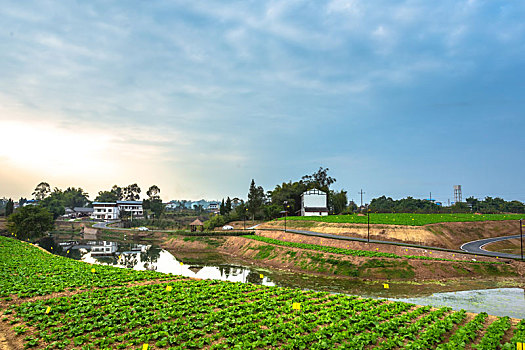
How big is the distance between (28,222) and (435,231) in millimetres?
86055

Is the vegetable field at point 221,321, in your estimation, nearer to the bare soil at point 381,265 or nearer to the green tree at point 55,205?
the bare soil at point 381,265

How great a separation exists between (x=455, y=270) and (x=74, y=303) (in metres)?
37.1

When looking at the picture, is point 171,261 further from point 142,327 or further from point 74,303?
point 142,327

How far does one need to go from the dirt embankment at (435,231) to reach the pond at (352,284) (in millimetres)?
19053

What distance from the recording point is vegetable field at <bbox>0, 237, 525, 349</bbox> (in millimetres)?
13805

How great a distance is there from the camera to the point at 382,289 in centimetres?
3061

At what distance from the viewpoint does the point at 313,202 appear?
315ft

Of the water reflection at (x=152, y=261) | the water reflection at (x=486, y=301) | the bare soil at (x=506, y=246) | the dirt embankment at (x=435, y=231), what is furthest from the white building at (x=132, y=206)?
the water reflection at (x=486, y=301)

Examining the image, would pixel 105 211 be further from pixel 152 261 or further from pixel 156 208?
pixel 152 261

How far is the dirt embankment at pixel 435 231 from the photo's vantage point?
166 feet

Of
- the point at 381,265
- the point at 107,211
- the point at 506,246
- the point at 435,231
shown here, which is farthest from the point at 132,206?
the point at 506,246

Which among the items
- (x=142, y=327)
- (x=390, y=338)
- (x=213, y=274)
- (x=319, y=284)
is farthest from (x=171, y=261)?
(x=390, y=338)

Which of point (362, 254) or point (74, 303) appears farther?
point (362, 254)

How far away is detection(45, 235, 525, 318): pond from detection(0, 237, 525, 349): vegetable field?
672 centimetres
